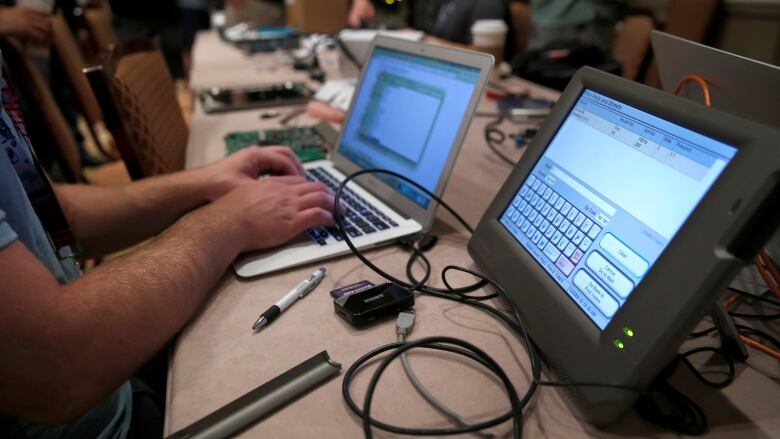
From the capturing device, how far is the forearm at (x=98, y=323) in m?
0.46

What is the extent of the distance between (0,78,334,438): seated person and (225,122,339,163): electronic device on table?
186 millimetres

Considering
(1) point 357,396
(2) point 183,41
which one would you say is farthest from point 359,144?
(2) point 183,41

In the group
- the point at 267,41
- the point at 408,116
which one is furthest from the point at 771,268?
the point at 267,41

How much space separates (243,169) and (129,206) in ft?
0.73

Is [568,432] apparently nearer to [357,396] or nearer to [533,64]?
[357,396]

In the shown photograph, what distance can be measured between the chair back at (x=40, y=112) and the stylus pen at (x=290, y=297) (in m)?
1.15

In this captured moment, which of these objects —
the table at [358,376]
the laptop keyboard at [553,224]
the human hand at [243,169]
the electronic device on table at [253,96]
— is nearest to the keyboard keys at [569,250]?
the laptop keyboard at [553,224]

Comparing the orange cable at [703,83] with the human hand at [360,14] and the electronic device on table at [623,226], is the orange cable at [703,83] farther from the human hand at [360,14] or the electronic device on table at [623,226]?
the human hand at [360,14]

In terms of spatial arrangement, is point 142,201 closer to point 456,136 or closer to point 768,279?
point 456,136

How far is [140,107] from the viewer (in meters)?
1.19

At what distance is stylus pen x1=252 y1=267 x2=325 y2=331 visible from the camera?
1.98 ft

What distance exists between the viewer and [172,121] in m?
1.50

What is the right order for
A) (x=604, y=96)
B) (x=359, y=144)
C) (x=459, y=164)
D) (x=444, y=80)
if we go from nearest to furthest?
(x=604, y=96), (x=444, y=80), (x=359, y=144), (x=459, y=164)

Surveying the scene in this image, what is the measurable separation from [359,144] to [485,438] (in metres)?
0.68
